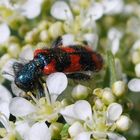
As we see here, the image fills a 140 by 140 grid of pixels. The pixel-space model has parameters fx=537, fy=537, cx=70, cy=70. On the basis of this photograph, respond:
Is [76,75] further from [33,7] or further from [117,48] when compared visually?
[33,7]

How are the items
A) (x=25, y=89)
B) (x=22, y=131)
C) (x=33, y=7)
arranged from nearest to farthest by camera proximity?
(x=22, y=131)
(x=25, y=89)
(x=33, y=7)

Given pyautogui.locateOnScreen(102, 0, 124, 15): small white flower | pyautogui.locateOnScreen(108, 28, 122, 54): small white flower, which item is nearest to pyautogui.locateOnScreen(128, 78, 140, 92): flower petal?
pyautogui.locateOnScreen(108, 28, 122, 54): small white flower

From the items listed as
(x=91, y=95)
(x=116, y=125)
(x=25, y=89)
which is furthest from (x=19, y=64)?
(x=116, y=125)

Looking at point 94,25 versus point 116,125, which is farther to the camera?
point 94,25

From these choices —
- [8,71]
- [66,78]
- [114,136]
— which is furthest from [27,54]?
[114,136]

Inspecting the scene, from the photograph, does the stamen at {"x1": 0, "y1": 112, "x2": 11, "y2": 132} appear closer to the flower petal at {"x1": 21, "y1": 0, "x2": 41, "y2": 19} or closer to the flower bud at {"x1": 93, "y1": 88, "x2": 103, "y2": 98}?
the flower bud at {"x1": 93, "y1": 88, "x2": 103, "y2": 98}

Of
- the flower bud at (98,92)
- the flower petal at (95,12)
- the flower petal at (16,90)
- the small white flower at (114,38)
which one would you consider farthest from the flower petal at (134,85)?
the flower petal at (95,12)
